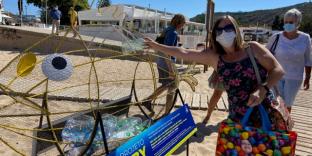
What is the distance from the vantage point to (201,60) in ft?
7.53

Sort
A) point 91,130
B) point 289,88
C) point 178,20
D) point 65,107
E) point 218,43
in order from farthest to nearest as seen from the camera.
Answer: point 65,107
point 178,20
point 289,88
point 91,130
point 218,43

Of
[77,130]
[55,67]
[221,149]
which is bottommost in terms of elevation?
[77,130]

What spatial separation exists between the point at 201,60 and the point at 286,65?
4.71 ft

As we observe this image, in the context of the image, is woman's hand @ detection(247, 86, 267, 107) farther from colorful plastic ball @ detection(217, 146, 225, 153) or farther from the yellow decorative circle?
the yellow decorative circle

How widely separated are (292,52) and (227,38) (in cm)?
148

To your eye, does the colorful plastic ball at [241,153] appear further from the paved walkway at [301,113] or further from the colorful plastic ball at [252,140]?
the paved walkway at [301,113]

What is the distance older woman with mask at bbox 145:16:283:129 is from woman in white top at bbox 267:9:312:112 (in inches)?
52.2

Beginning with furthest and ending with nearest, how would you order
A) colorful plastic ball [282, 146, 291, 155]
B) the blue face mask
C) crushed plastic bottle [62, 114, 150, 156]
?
the blue face mask
crushed plastic bottle [62, 114, 150, 156]
colorful plastic ball [282, 146, 291, 155]

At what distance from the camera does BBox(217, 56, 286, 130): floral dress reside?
2.03 m

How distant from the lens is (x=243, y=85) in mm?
2061

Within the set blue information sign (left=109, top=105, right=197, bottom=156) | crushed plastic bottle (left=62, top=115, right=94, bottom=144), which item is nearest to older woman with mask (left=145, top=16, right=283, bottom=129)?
blue information sign (left=109, top=105, right=197, bottom=156)

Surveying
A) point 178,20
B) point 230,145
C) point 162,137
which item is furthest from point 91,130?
point 178,20

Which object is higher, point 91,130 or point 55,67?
point 55,67

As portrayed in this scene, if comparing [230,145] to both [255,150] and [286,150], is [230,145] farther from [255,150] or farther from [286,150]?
[286,150]
